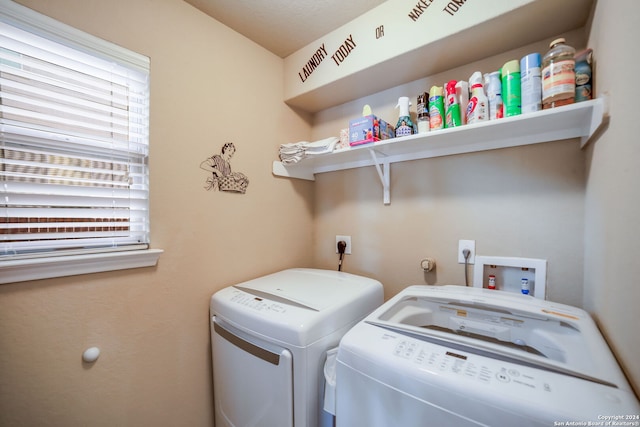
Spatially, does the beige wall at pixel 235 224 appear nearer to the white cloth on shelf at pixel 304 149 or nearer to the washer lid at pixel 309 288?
the white cloth on shelf at pixel 304 149

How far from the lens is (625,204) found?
1.99ft

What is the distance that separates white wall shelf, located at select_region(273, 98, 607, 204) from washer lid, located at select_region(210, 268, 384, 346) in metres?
0.62

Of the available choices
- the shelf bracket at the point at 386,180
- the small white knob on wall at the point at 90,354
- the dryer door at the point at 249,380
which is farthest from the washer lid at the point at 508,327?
the small white knob on wall at the point at 90,354

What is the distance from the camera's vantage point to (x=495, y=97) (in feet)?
3.30

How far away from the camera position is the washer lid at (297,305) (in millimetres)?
882

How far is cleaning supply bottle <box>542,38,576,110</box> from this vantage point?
84 centimetres

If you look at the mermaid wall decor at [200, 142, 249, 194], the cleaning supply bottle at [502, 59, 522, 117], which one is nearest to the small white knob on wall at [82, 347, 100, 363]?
the mermaid wall decor at [200, 142, 249, 194]

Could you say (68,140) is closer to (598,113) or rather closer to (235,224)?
(235,224)

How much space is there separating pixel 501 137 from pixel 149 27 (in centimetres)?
167

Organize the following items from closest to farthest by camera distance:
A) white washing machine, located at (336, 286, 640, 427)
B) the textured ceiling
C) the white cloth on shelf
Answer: white washing machine, located at (336, 286, 640, 427), the textured ceiling, the white cloth on shelf

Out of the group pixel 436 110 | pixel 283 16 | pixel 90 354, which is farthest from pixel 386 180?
pixel 90 354

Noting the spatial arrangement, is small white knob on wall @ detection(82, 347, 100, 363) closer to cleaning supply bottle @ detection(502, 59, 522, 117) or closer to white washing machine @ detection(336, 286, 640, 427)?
white washing machine @ detection(336, 286, 640, 427)

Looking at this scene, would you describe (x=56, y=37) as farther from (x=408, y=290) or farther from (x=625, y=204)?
(x=625, y=204)

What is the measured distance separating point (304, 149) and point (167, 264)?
97 cm
